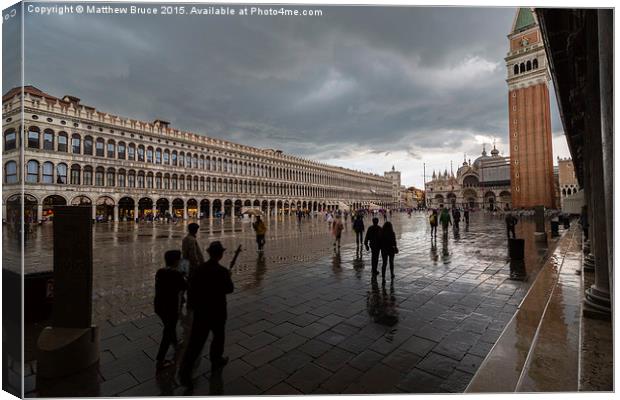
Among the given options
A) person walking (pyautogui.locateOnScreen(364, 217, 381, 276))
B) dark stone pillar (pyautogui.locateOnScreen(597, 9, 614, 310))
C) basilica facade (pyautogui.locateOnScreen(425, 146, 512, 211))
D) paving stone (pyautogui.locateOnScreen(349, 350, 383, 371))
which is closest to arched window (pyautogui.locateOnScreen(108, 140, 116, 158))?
person walking (pyautogui.locateOnScreen(364, 217, 381, 276))

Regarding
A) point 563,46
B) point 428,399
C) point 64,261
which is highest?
point 563,46

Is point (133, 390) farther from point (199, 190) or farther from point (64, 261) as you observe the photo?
point (199, 190)

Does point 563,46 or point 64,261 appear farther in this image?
point 563,46

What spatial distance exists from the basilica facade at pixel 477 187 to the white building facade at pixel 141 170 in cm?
4915

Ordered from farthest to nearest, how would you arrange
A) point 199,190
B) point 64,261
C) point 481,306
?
point 199,190 < point 481,306 < point 64,261

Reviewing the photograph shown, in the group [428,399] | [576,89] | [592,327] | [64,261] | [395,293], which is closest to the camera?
[428,399]

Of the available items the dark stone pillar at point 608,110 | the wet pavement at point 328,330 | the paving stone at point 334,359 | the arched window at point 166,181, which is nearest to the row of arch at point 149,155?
the arched window at point 166,181

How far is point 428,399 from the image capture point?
2.45m

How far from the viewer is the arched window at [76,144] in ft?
88.1

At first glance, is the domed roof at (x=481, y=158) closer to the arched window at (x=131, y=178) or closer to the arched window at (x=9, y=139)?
the arched window at (x=131, y=178)

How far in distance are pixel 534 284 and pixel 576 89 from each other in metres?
4.11

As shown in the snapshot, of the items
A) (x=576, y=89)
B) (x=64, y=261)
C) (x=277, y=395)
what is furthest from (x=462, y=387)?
(x=576, y=89)

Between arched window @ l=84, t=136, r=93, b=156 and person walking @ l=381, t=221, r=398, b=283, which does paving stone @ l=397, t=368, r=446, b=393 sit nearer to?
person walking @ l=381, t=221, r=398, b=283

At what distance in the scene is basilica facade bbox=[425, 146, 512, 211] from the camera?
3260 inches
